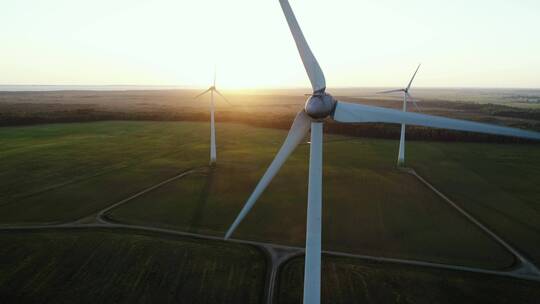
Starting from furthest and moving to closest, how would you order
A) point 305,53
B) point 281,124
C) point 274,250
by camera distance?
point 281,124 → point 274,250 → point 305,53

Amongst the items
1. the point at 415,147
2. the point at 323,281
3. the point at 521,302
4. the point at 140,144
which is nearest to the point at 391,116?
the point at 323,281

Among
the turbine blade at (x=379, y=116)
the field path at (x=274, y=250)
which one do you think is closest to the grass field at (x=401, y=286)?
the field path at (x=274, y=250)

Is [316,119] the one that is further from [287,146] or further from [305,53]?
[305,53]

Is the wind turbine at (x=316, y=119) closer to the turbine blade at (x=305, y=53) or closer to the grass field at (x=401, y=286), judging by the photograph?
the turbine blade at (x=305, y=53)

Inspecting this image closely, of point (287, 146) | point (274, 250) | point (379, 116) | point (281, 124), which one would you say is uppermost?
point (379, 116)

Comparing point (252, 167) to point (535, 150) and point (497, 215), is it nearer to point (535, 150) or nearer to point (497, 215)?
point (497, 215)

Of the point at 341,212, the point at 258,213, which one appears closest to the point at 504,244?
the point at 341,212

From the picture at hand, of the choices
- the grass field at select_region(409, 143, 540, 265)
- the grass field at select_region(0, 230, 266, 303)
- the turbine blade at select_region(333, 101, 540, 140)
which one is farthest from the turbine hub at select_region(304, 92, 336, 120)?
the grass field at select_region(409, 143, 540, 265)
